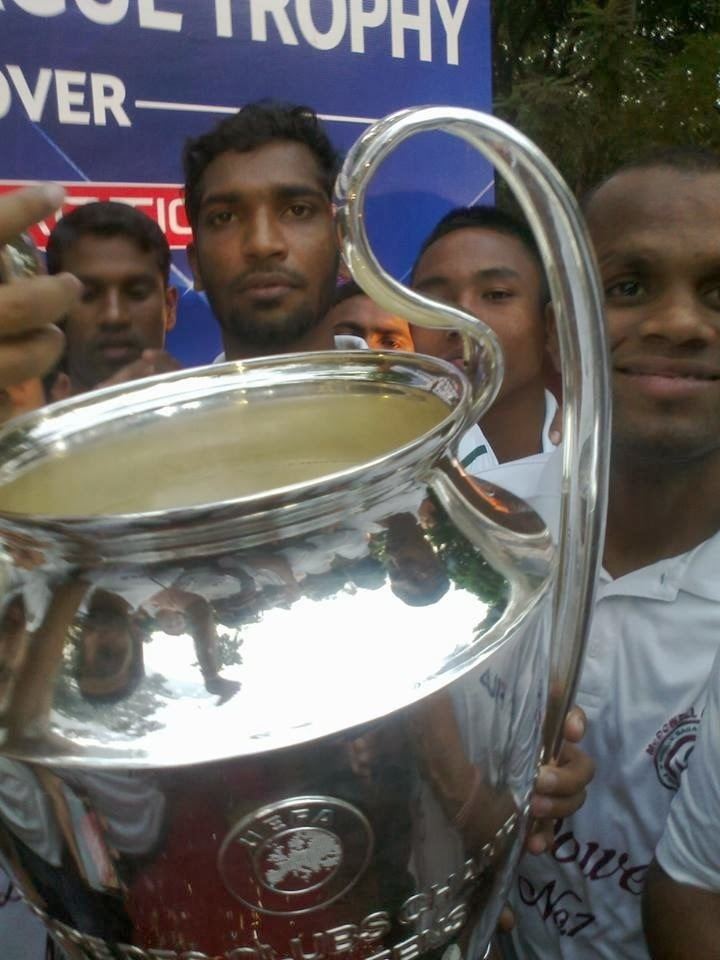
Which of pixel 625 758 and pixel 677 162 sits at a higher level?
pixel 677 162

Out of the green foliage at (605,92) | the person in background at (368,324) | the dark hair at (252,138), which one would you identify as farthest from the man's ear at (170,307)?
the green foliage at (605,92)

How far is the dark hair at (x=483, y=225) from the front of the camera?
1.60 metres

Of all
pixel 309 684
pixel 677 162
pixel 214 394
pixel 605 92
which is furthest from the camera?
pixel 605 92

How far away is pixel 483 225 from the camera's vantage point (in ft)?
5.25

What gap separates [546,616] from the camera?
50 centimetres

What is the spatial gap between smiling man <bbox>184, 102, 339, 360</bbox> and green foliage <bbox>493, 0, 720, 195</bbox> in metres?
3.49

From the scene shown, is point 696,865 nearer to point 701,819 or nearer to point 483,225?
point 701,819

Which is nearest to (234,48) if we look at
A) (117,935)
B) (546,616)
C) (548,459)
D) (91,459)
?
(548,459)

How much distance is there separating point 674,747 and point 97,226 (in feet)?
3.79

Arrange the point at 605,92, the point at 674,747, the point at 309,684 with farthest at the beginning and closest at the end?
1. the point at 605,92
2. the point at 674,747
3. the point at 309,684

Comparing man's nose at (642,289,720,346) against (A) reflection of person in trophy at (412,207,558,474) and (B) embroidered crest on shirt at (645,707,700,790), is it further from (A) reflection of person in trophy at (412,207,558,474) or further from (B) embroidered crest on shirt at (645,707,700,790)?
(A) reflection of person in trophy at (412,207,558,474)

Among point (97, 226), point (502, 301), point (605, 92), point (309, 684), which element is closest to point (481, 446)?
point (502, 301)

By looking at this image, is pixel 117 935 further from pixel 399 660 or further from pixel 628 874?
pixel 628 874

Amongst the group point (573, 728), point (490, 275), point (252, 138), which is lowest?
point (573, 728)
